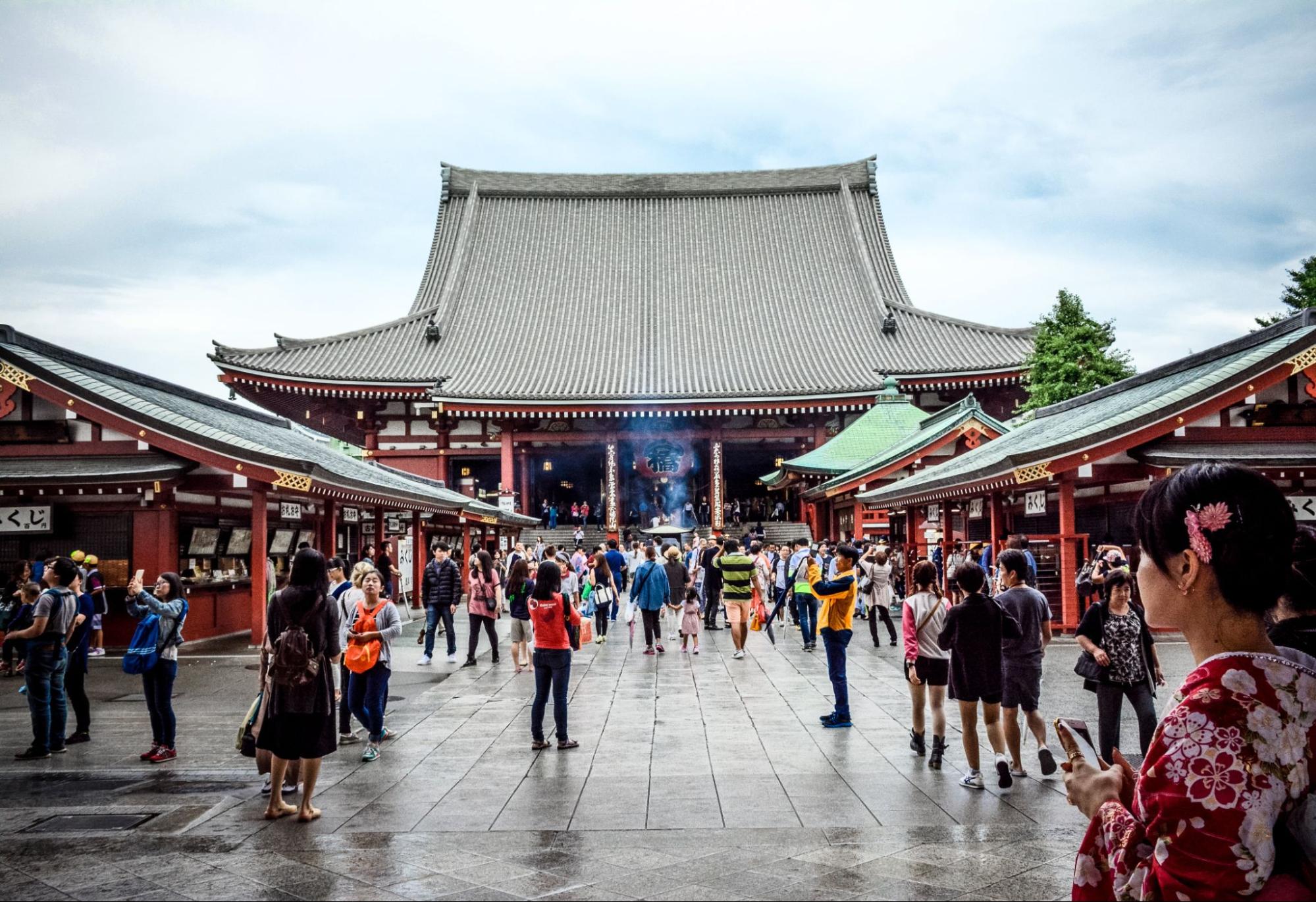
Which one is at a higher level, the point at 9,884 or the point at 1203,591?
the point at 1203,591

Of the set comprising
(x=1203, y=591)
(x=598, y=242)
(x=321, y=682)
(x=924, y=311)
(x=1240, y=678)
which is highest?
(x=598, y=242)

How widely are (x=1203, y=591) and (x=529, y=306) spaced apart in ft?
125

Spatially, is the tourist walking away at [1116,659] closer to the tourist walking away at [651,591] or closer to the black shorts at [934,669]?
the black shorts at [934,669]

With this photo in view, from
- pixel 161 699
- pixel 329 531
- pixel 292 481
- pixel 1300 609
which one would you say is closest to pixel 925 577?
pixel 1300 609

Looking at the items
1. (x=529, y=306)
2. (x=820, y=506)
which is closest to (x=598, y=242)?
(x=529, y=306)

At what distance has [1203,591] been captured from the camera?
2.16 m

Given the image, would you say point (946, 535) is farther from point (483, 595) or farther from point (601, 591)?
point (483, 595)

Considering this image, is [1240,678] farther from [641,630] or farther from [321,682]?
[641,630]

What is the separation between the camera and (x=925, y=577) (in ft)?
25.8

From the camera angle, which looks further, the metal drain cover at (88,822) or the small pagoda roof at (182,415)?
the small pagoda roof at (182,415)

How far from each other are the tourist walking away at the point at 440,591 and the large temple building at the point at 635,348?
1614 centimetres

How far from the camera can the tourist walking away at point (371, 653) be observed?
8.27 meters

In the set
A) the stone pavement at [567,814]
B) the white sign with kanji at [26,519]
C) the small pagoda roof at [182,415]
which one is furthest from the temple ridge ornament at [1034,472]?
the white sign with kanji at [26,519]

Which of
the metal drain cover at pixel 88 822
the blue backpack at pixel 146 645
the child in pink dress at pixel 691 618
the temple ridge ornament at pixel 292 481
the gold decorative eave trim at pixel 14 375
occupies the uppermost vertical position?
the gold decorative eave trim at pixel 14 375
